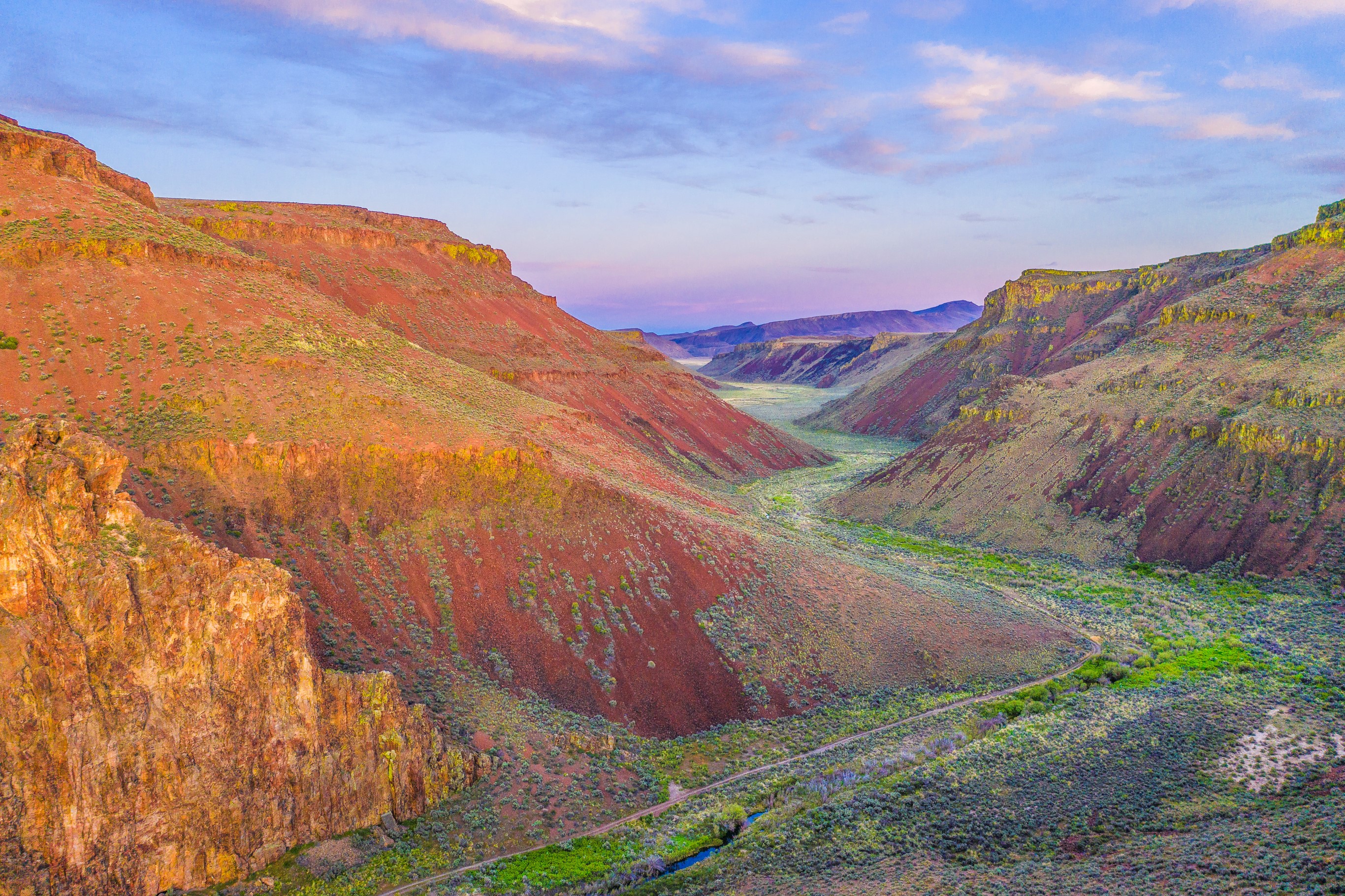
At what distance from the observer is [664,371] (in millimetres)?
102500

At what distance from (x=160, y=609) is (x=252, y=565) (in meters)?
2.66

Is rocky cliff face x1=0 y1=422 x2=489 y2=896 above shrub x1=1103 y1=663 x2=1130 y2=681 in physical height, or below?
above

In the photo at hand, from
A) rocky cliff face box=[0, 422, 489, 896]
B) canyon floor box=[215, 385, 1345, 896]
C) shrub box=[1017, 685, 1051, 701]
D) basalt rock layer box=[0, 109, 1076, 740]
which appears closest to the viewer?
rocky cliff face box=[0, 422, 489, 896]

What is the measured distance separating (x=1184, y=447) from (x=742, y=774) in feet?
170

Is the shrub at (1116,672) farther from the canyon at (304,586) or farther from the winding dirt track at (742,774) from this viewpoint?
the canyon at (304,586)

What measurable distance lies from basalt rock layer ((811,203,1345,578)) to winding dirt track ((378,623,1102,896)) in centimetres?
1978

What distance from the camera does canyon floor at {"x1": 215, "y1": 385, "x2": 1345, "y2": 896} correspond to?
2142cm

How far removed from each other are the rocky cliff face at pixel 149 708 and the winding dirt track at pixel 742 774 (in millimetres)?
2662

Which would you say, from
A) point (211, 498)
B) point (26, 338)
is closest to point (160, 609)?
point (211, 498)

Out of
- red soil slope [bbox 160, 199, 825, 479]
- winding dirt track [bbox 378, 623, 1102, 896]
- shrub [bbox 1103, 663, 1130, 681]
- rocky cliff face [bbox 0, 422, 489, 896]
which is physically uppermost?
red soil slope [bbox 160, 199, 825, 479]

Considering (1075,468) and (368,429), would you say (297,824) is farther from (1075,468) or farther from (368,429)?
(1075,468)

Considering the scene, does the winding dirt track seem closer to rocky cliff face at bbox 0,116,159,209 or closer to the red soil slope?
the red soil slope

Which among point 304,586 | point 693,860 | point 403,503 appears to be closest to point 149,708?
point 304,586

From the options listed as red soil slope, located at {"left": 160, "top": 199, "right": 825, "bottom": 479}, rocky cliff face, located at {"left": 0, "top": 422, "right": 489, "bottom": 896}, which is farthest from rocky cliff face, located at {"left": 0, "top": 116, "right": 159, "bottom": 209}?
rocky cliff face, located at {"left": 0, "top": 422, "right": 489, "bottom": 896}
